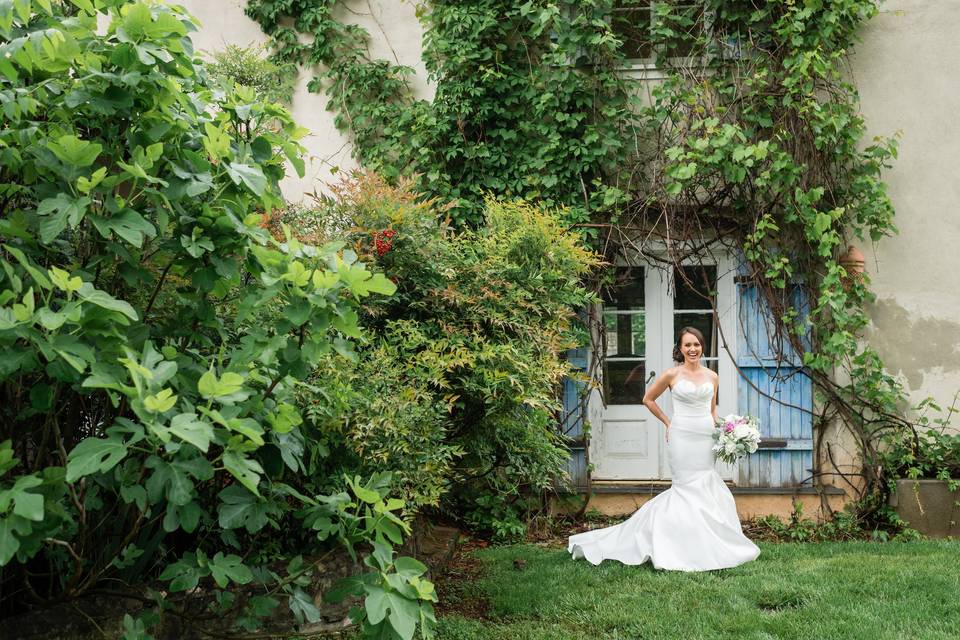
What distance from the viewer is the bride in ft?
19.5

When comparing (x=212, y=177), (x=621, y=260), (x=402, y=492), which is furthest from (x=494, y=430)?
(x=212, y=177)

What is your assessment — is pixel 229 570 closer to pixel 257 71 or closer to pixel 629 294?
pixel 629 294

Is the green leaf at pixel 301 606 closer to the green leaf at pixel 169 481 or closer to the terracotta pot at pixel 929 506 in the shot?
the green leaf at pixel 169 481

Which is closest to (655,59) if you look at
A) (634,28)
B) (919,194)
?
(634,28)

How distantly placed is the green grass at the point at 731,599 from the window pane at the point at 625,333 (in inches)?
86.2

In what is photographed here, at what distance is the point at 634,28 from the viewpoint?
778 cm

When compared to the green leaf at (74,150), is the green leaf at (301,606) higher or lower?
lower

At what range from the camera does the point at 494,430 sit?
546cm

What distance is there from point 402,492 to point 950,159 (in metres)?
5.96

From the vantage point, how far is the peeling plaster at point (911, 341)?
7.34 metres

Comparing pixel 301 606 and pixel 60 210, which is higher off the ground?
pixel 60 210

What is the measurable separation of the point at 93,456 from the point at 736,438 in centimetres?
513

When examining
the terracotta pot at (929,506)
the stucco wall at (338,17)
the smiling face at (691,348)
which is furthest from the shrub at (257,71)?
the terracotta pot at (929,506)

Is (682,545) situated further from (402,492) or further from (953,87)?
(953,87)
